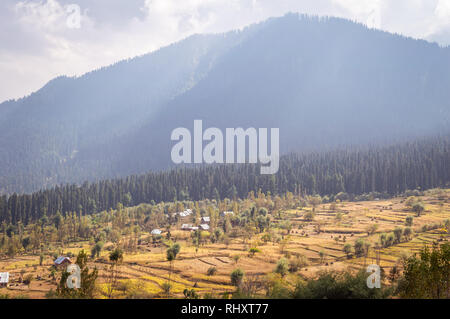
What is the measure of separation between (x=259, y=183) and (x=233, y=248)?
2940 inches

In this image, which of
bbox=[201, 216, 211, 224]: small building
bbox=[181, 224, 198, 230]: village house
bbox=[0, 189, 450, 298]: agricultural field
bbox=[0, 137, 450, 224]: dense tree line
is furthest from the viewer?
bbox=[0, 137, 450, 224]: dense tree line

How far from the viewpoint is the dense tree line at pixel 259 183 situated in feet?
390

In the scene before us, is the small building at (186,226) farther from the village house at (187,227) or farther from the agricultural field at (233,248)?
the agricultural field at (233,248)

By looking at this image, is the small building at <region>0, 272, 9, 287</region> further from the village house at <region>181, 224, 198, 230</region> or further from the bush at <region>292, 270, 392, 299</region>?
the village house at <region>181, 224, 198, 230</region>

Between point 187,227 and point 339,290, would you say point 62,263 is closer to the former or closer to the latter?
point 187,227

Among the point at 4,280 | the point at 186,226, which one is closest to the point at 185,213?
the point at 186,226

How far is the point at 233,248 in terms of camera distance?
6275cm

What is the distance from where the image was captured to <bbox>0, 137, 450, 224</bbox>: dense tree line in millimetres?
118938

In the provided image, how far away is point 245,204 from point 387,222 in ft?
150

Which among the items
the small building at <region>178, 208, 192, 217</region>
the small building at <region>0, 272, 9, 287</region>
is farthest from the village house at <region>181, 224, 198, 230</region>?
the small building at <region>0, 272, 9, 287</region>

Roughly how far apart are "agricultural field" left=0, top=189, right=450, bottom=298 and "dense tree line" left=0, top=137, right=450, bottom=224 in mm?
20814
